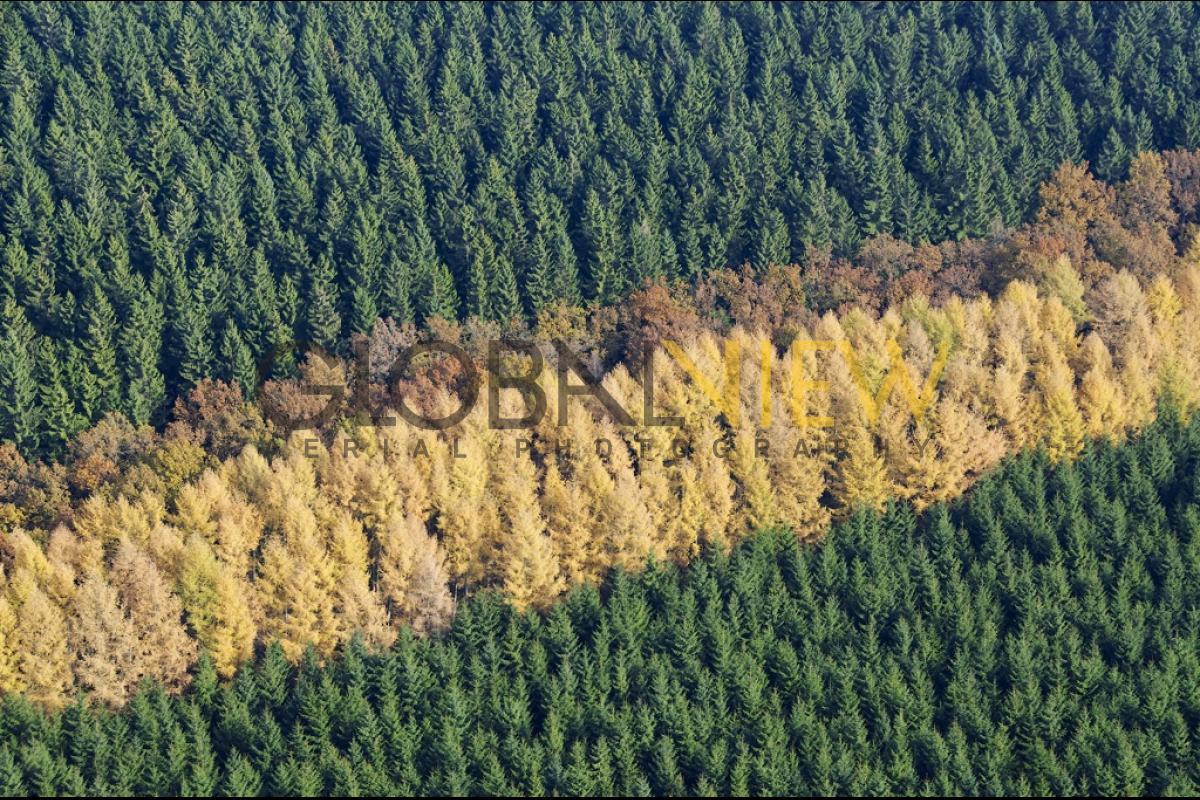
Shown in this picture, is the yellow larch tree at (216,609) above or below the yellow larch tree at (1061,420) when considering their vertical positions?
below

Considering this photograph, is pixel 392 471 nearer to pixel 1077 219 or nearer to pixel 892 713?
pixel 892 713

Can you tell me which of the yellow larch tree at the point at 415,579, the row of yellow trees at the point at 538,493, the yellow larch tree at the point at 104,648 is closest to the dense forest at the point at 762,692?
the yellow larch tree at the point at 104,648

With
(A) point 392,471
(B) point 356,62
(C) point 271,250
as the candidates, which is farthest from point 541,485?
(B) point 356,62

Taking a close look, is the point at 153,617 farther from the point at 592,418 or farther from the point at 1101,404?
the point at 1101,404

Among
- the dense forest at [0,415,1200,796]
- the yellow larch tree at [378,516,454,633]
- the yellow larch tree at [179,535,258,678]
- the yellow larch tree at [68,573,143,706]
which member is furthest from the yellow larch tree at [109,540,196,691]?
the yellow larch tree at [378,516,454,633]

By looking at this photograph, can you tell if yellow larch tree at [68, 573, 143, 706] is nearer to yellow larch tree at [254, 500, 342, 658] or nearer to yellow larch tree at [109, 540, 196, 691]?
yellow larch tree at [109, 540, 196, 691]

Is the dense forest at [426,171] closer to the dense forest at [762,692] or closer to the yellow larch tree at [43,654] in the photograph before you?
the yellow larch tree at [43,654]

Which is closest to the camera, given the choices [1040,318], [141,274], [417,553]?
[417,553]
